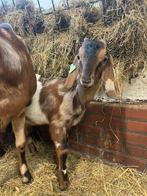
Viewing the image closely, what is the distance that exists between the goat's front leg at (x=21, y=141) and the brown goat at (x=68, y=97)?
0.21 m

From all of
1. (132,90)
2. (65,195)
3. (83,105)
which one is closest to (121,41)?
(132,90)

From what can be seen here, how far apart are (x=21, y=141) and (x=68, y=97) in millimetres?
590

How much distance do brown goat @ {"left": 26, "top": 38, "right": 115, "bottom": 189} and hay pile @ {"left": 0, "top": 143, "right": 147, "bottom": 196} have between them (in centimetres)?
14

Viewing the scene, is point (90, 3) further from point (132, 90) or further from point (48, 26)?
point (132, 90)

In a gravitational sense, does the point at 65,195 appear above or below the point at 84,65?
below

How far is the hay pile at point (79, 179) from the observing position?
3156 millimetres

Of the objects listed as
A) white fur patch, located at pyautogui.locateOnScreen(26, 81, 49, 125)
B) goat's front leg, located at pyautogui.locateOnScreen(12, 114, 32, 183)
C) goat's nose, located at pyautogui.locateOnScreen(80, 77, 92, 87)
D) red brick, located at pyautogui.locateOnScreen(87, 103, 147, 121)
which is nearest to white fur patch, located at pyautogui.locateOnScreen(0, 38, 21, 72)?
goat's nose, located at pyautogui.locateOnScreen(80, 77, 92, 87)

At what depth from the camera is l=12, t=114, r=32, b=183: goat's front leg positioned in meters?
3.28

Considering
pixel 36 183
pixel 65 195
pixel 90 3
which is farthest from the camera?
pixel 90 3

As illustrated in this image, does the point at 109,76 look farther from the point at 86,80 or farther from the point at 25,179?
the point at 25,179

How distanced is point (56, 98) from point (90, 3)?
1225 millimetres

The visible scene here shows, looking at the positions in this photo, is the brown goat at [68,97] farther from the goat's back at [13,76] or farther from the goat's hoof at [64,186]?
the goat's back at [13,76]

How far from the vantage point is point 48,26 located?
13.7 ft

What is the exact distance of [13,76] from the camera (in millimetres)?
2723
